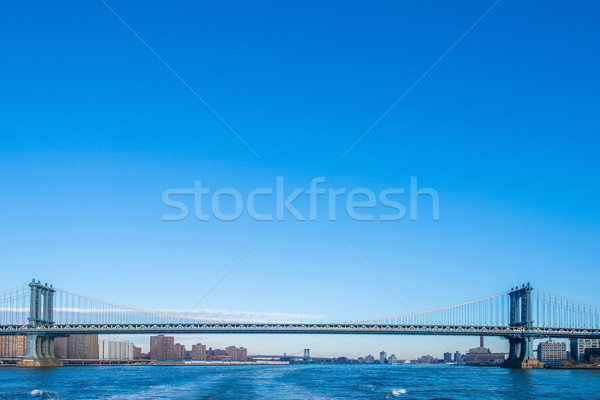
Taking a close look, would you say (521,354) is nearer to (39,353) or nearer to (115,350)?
(39,353)

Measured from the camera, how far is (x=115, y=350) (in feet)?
615

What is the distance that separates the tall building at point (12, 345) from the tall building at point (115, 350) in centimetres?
2596

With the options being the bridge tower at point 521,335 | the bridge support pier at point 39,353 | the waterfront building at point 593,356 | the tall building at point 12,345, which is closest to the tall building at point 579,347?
the waterfront building at point 593,356

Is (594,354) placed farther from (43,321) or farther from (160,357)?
(160,357)

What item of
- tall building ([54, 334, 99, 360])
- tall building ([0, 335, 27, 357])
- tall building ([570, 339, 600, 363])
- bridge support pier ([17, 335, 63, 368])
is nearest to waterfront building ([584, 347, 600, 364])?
tall building ([570, 339, 600, 363])

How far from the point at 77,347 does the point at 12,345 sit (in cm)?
1645

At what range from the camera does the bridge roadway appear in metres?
93.7

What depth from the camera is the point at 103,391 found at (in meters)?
44.5

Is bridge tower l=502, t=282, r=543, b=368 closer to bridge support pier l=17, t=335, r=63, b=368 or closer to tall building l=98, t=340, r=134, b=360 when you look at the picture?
bridge support pier l=17, t=335, r=63, b=368

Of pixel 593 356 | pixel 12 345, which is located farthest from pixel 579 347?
pixel 12 345

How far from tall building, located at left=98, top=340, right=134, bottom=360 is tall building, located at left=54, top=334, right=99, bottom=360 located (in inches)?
157

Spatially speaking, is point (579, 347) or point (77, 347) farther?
point (579, 347)

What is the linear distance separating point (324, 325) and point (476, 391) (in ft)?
165

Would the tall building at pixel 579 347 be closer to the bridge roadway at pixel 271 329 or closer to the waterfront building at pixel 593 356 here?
the waterfront building at pixel 593 356
